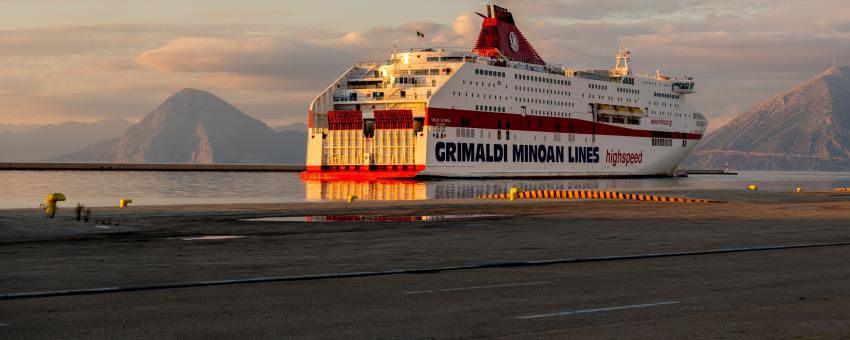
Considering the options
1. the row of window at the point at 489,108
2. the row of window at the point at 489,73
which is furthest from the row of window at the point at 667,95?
the row of window at the point at 489,108

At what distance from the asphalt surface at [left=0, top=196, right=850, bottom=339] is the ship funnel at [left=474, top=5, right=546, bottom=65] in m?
93.1

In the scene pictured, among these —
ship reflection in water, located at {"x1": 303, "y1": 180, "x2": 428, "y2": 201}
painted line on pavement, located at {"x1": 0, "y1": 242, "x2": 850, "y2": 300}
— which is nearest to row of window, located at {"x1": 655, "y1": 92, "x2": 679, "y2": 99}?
ship reflection in water, located at {"x1": 303, "y1": 180, "x2": 428, "y2": 201}

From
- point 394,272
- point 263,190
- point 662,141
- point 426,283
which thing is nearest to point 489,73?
point 263,190

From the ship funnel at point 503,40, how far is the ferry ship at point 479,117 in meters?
0.18

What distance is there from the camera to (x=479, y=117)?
11244cm

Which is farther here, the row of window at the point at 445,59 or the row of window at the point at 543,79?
the row of window at the point at 543,79

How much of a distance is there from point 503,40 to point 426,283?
112m

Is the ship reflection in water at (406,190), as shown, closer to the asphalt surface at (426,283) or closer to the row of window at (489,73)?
the row of window at (489,73)

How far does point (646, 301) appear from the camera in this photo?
606 inches

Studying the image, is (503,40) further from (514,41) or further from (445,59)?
(445,59)

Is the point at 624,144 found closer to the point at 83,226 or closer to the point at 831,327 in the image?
the point at 83,226

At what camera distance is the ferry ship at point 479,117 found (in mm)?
108750

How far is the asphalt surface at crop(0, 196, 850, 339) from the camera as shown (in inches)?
513

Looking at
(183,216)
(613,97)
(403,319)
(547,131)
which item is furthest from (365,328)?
(613,97)
